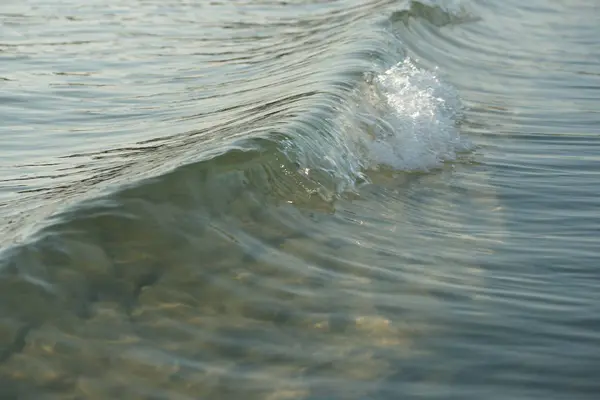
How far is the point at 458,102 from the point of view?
9.94 m

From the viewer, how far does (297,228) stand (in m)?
6.04

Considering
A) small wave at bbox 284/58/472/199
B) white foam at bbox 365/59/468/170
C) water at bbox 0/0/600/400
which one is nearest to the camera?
water at bbox 0/0/600/400

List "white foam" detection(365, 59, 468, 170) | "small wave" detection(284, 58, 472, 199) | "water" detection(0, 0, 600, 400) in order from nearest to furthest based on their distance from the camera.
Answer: "water" detection(0, 0, 600, 400) → "small wave" detection(284, 58, 472, 199) → "white foam" detection(365, 59, 468, 170)

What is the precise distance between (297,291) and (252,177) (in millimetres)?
1400

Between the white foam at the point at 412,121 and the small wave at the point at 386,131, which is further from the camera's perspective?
the white foam at the point at 412,121

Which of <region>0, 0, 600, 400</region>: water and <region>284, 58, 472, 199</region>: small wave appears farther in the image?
<region>284, 58, 472, 199</region>: small wave

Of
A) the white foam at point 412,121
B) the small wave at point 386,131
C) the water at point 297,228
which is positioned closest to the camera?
the water at point 297,228

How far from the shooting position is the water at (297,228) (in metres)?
4.48

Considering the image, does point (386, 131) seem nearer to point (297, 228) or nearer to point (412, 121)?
point (412, 121)

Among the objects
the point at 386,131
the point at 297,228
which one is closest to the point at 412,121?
the point at 386,131

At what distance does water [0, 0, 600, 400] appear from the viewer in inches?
176

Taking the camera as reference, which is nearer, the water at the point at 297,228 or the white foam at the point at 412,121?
the water at the point at 297,228

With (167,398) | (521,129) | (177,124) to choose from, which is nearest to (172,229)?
(167,398)

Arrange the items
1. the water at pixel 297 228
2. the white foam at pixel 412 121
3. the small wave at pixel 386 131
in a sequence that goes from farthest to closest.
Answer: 1. the white foam at pixel 412 121
2. the small wave at pixel 386 131
3. the water at pixel 297 228
